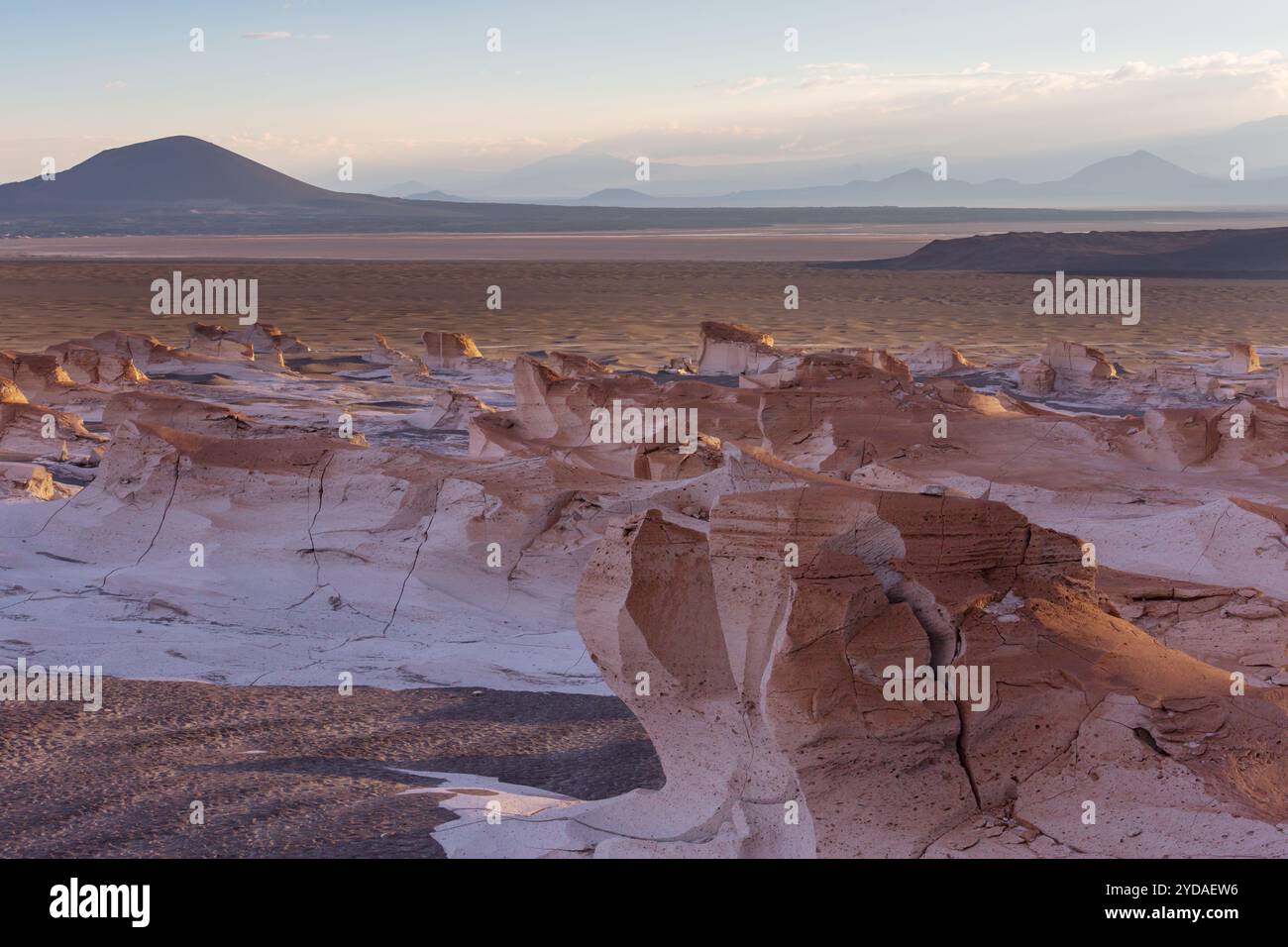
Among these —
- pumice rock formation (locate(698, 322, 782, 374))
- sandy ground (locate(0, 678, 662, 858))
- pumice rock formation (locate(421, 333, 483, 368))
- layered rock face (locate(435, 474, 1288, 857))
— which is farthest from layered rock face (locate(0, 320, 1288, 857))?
pumice rock formation (locate(421, 333, 483, 368))

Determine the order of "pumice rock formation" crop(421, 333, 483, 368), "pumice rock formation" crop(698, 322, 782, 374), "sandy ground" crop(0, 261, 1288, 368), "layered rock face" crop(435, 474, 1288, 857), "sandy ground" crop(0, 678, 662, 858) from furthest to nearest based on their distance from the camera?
"sandy ground" crop(0, 261, 1288, 368), "pumice rock formation" crop(421, 333, 483, 368), "pumice rock formation" crop(698, 322, 782, 374), "sandy ground" crop(0, 678, 662, 858), "layered rock face" crop(435, 474, 1288, 857)

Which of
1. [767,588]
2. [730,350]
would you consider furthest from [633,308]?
[767,588]

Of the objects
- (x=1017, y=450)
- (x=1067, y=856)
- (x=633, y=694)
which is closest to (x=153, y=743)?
(x=633, y=694)

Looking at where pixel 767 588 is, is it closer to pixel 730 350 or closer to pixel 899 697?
pixel 899 697

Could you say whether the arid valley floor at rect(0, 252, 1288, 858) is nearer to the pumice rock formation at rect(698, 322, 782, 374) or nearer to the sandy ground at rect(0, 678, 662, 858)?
the sandy ground at rect(0, 678, 662, 858)

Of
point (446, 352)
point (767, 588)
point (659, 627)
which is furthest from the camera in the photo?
point (446, 352)

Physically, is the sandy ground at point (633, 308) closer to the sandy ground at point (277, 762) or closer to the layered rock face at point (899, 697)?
the sandy ground at point (277, 762)
